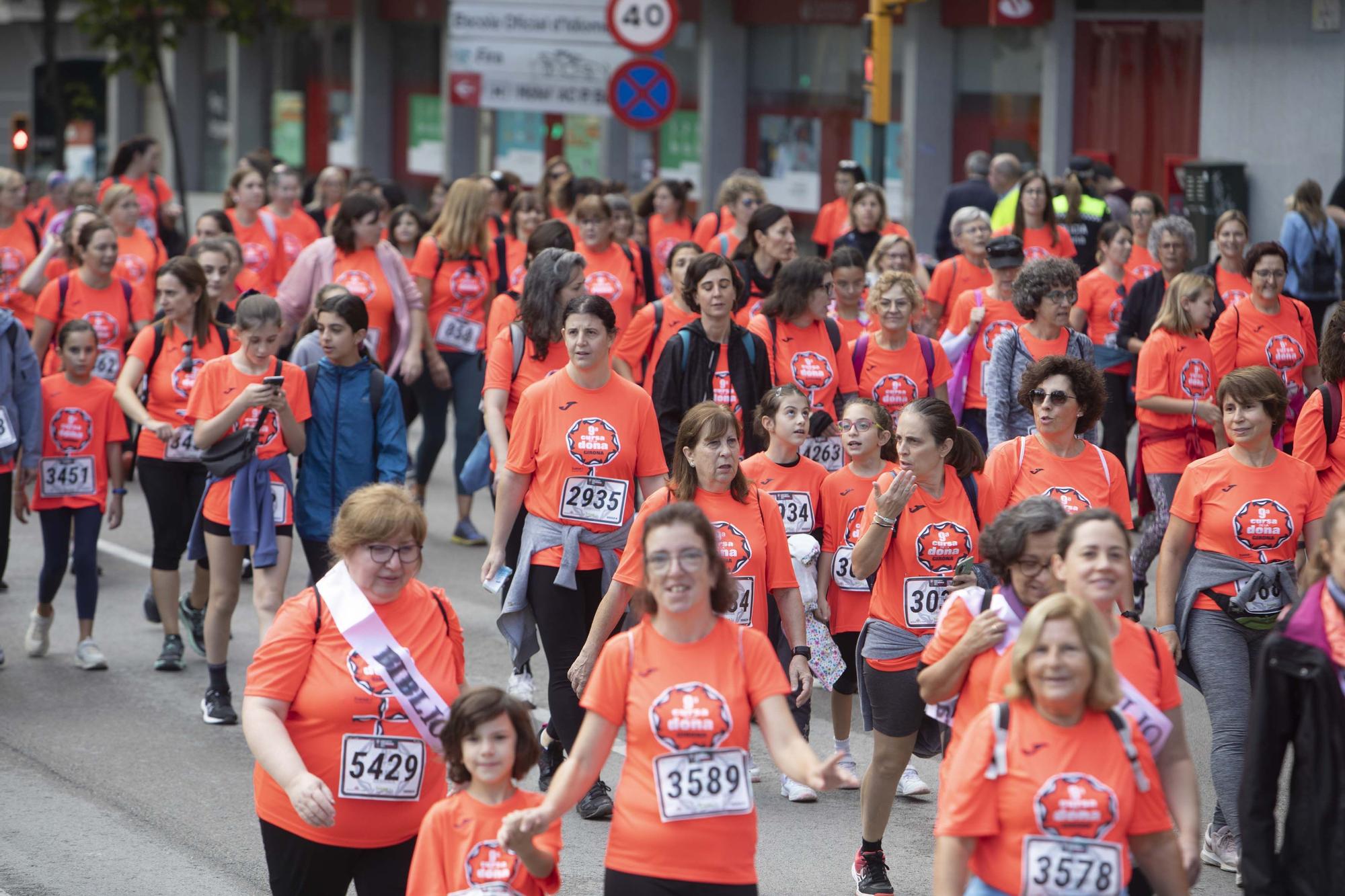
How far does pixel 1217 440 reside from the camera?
9297 mm

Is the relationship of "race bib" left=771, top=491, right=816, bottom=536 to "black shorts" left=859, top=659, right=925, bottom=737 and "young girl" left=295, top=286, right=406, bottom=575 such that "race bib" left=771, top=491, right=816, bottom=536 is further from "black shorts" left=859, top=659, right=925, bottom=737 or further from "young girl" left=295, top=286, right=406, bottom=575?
"young girl" left=295, top=286, right=406, bottom=575

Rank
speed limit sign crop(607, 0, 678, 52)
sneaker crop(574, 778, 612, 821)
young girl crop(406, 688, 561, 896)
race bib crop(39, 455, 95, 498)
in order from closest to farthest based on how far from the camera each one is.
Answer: young girl crop(406, 688, 561, 896), sneaker crop(574, 778, 612, 821), race bib crop(39, 455, 95, 498), speed limit sign crop(607, 0, 678, 52)

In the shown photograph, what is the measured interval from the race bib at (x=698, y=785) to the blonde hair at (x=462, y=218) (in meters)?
7.88

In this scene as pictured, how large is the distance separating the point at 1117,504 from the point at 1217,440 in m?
2.87

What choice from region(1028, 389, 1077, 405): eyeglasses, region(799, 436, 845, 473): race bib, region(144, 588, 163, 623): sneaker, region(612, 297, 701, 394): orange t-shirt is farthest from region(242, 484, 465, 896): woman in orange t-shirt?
region(144, 588, 163, 623): sneaker

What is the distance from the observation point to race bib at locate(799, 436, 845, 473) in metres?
8.77

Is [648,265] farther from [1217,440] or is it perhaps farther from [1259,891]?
[1259,891]

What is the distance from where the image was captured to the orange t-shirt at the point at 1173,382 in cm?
923

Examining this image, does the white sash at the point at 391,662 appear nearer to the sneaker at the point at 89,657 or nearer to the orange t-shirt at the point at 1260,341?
the sneaker at the point at 89,657

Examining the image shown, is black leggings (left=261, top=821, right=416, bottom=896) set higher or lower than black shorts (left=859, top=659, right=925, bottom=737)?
lower

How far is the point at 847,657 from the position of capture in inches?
293

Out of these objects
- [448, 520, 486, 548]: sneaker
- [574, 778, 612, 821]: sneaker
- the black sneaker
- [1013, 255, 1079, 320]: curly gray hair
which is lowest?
[574, 778, 612, 821]: sneaker

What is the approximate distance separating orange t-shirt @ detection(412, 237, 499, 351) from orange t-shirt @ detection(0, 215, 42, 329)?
2.75 meters

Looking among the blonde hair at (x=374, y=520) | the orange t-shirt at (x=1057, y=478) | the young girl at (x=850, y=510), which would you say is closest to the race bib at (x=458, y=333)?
the young girl at (x=850, y=510)
